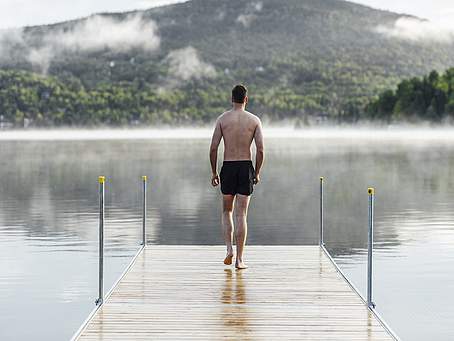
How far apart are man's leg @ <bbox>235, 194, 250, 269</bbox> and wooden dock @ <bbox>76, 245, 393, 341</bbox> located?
16 cm

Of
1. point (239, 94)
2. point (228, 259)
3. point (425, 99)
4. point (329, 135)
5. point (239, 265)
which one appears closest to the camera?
point (239, 94)

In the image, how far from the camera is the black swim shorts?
10.3 meters

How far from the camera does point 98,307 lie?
8.58 m

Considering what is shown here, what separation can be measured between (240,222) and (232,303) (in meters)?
1.78

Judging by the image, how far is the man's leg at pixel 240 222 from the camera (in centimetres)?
1035

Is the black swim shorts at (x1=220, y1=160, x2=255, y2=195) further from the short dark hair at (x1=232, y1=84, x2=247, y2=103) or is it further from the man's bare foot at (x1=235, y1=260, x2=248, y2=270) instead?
the man's bare foot at (x1=235, y1=260, x2=248, y2=270)

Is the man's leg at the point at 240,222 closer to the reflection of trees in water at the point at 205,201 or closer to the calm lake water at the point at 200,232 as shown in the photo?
the calm lake water at the point at 200,232

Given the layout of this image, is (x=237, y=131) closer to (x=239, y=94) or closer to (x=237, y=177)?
(x=239, y=94)

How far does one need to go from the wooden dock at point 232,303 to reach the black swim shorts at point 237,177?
3.49 feet

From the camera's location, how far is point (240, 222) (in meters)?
10.5

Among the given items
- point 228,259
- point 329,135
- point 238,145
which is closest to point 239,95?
point 238,145

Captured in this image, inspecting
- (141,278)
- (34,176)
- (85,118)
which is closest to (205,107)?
(85,118)

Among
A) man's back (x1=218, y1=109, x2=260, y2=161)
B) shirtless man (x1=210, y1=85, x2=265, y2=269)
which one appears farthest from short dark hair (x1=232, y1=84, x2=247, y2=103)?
man's back (x1=218, y1=109, x2=260, y2=161)

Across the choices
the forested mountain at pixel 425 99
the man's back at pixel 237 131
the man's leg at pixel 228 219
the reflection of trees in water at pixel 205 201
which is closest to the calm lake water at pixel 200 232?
the reflection of trees in water at pixel 205 201
